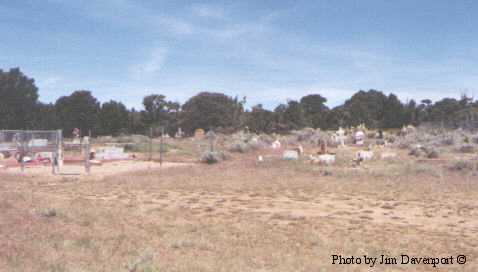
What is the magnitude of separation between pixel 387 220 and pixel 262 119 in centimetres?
5530

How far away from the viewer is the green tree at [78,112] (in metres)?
58.1

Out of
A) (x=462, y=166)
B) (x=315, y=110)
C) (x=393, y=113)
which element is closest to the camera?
(x=462, y=166)

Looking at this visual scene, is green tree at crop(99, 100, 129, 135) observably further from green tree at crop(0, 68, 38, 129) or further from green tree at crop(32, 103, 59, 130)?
green tree at crop(0, 68, 38, 129)

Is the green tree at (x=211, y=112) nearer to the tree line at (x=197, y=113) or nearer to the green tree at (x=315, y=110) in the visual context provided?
the tree line at (x=197, y=113)

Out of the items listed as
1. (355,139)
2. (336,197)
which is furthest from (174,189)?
(355,139)

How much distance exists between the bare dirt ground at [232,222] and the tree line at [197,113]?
138 ft

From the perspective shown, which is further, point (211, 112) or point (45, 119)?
point (211, 112)

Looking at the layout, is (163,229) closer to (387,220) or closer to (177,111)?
(387,220)

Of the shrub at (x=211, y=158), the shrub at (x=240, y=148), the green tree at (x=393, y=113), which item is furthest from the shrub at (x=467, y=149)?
the green tree at (x=393, y=113)

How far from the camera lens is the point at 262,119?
65250 mm

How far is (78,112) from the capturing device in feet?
203

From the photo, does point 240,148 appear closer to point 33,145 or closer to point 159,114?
point 33,145

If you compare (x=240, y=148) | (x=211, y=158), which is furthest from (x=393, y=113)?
(x=211, y=158)

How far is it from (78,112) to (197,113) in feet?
51.9
